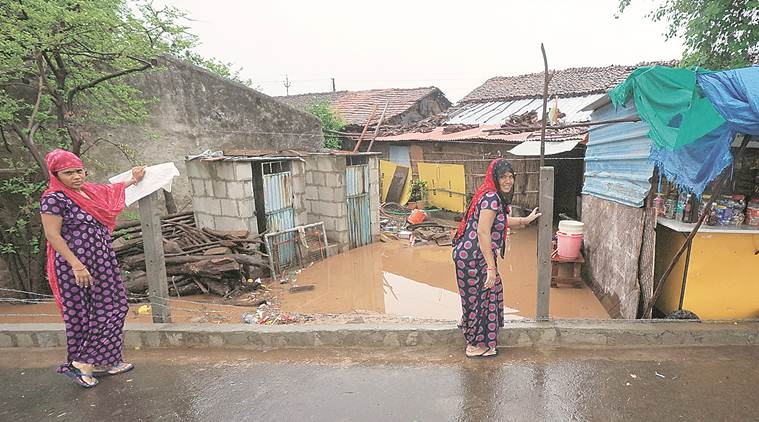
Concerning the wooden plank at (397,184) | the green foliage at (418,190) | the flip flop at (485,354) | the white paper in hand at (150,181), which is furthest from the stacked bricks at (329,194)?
the flip flop at (485,354)

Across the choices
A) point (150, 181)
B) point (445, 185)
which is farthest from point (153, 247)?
point (445, 185)

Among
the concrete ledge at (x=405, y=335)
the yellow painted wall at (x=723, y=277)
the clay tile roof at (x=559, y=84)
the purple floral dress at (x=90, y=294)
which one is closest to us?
the purple floral dress at (x=90, y=294)

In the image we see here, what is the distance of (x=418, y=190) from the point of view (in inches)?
624

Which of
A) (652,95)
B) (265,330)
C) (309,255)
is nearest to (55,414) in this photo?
(265,330)

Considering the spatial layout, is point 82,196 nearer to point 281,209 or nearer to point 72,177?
point 72,177

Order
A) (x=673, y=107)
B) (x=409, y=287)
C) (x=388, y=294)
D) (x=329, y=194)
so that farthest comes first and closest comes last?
(x=329, y=194) → (x=409, y=287) → (x=388, y=294) → (x=673, y=107)

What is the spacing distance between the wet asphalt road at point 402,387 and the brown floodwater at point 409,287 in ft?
8.90

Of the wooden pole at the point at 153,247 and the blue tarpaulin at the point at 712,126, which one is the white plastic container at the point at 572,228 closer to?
the blue tarpaulin at the point at 712,126

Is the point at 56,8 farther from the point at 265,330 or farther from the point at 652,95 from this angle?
the point at 652,95

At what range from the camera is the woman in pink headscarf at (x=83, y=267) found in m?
3.07

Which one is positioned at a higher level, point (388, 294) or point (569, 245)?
point (569, 245)

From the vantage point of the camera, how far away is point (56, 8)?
16.4 feet

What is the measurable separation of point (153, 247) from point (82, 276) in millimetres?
856

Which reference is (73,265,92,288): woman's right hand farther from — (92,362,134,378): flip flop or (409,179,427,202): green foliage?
(409,179,427,202): green foliage
